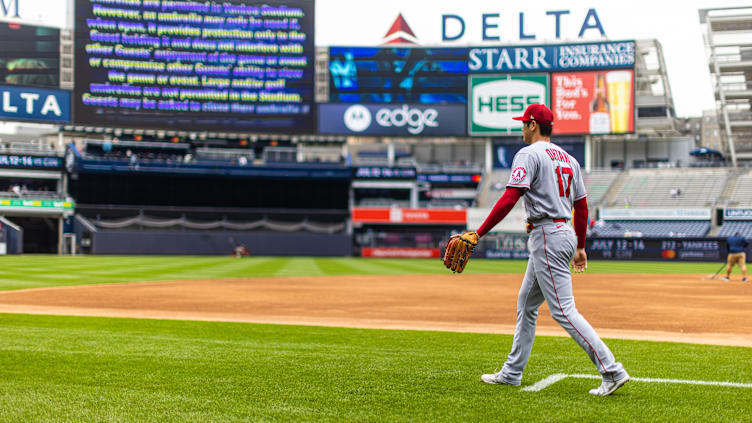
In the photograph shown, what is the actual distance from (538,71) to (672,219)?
564 inches

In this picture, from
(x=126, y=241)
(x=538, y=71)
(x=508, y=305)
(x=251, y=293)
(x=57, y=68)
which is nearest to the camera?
(x=508, y=305)

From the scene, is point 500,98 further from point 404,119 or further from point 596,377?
point 596,377

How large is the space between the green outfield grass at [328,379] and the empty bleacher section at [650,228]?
36.2 m

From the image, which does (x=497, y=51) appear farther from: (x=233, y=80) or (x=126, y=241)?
(x=126, y=241)

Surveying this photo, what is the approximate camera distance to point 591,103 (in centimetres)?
4966

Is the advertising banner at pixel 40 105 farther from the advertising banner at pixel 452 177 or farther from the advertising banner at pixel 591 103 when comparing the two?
the advertising banner at pixel 591 103

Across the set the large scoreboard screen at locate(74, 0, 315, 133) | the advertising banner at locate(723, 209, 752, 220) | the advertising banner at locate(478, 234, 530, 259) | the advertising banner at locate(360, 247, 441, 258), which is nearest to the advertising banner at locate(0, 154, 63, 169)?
the large scoreboard screen at locate(74, 0, 315, 133)

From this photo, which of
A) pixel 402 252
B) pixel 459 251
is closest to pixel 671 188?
pixel 402 252

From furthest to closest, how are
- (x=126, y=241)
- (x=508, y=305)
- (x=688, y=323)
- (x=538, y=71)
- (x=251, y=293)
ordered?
(x=538, y=71)
(x=126, y=241)
(x=251, y=293)
(x=508, y=305)
(x=688, y=323)

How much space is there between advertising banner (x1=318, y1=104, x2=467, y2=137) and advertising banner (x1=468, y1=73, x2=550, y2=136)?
1212 mm

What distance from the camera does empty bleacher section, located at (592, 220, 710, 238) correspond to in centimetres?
4166

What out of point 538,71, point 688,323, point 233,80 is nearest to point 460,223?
point 538,71

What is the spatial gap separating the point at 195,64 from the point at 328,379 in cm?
4489

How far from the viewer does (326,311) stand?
11984mm
